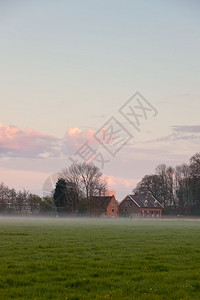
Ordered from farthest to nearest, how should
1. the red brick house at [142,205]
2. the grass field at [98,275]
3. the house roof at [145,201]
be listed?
the red brick house at [142,205]
the house roof at [145,201]
the grass field at [98,275]

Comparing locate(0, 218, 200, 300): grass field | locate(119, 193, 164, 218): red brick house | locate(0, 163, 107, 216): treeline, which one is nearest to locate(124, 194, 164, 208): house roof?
locate(119, 193, 164, 218): red brick house

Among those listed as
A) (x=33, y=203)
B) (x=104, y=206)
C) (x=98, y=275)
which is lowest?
(x=98, y=275)

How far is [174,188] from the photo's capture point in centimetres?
13450

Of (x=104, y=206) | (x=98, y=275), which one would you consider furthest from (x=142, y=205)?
(x=98, y=275)

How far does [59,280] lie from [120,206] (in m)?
136

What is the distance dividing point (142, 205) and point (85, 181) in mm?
29776

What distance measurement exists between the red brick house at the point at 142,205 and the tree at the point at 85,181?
20840 millimetres

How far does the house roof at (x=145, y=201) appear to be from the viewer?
135988 mm

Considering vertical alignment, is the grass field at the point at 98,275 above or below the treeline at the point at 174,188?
below

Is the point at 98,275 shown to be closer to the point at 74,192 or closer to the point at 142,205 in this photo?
the point at 74,192

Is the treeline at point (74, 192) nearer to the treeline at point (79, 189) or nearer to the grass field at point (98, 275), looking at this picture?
the treeline at point (79, 189)

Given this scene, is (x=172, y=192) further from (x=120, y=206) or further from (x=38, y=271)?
(x=38, y=271)

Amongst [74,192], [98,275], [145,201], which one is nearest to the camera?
[98,275]

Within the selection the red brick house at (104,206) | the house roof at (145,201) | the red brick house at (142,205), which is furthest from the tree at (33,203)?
the house roof at (145,201)
